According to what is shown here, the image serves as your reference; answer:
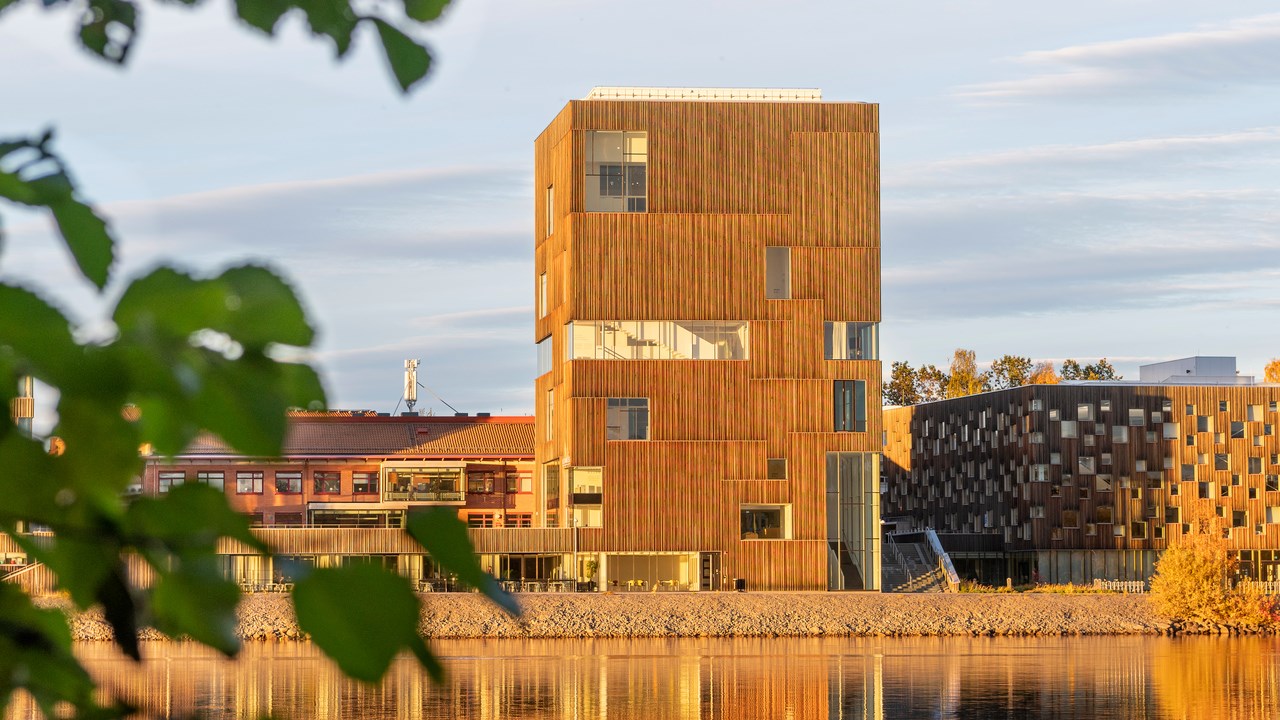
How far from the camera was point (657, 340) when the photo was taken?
62.5m

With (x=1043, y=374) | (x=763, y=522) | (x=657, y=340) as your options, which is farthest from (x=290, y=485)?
(x=1043, y=374)

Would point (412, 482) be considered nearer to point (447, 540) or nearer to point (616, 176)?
point (616, 176)

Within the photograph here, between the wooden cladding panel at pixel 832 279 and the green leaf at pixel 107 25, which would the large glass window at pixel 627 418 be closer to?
the wooden cladding panel at pixel 832 279

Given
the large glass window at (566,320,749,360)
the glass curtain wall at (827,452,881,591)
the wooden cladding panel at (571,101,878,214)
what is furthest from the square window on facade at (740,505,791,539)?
the wooden cladding panel at (571,101,878,214)

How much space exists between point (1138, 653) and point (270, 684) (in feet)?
74.8

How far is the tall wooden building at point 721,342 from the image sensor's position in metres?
61.3

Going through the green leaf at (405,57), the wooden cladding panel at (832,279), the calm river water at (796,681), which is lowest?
the calm river water at (796,681)

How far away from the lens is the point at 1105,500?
249 feet

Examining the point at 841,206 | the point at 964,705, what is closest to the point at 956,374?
the point at 841,206

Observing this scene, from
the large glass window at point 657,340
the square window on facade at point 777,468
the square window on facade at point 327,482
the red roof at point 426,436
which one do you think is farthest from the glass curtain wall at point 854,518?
the square window on facade at point 327,482

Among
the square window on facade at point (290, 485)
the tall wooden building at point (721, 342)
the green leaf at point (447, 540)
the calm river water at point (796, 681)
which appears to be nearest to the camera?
the green leaf at point (447, 540)

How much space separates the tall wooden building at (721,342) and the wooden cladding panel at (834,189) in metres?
0.07

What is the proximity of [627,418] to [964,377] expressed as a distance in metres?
65.5

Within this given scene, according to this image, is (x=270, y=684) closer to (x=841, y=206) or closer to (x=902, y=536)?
(x=841, y=206)
